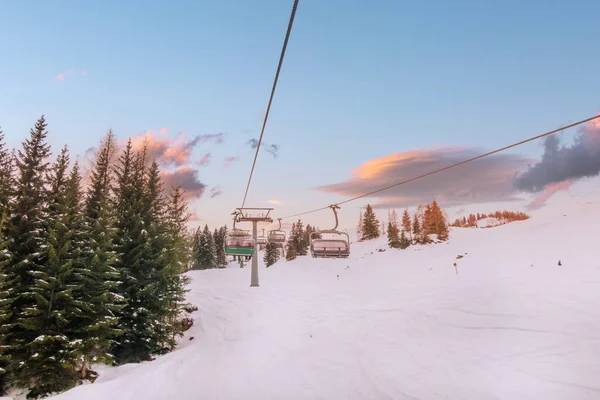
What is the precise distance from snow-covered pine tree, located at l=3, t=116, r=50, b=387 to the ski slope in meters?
4.18

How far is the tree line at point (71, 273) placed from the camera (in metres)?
17.2

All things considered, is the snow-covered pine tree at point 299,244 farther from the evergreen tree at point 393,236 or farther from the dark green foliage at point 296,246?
the evergreen tree at point 393,236

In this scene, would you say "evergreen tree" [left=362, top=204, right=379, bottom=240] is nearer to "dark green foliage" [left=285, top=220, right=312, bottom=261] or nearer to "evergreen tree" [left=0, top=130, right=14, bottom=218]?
"dark green foliage" [left=285, top=220, right=312, bottom=261]

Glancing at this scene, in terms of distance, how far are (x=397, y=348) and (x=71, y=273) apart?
1725 centimetres

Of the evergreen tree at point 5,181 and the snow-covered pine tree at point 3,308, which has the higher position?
the evergreen tree at point 5,181

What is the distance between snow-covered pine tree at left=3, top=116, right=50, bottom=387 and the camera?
17094mm

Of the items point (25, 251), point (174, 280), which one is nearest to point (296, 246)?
point (174, 280)

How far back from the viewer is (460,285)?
32.2m

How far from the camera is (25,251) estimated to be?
1889 centimetres

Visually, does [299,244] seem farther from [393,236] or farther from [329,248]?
[329,248]

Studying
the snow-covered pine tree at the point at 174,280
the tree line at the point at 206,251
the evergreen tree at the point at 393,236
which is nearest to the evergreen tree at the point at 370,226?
the evergreen tree at the point at 393,236

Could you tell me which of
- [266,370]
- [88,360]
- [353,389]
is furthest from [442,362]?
[88,360]

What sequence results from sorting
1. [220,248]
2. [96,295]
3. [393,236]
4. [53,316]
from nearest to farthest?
[53,316], [96,295], [393,236], [220,248]

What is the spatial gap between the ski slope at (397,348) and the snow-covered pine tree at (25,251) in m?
4.18
